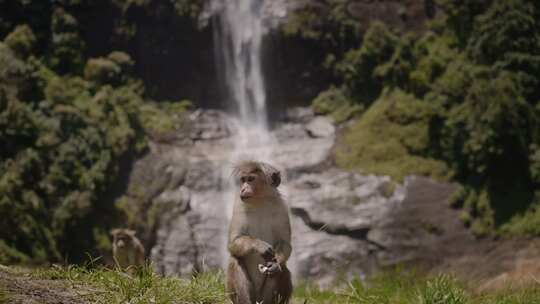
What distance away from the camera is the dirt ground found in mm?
5121

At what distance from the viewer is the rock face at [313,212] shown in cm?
2109

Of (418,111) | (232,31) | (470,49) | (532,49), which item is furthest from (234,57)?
(532,49)

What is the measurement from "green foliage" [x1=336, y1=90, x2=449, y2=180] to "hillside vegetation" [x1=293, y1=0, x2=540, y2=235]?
4cm

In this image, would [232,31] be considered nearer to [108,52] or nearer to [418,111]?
[108,52]

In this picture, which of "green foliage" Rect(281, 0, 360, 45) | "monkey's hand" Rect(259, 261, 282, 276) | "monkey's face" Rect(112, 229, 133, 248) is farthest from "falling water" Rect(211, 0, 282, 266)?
"monkey's hand" Rect(259, 261, 282, 276)

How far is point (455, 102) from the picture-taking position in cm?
2364

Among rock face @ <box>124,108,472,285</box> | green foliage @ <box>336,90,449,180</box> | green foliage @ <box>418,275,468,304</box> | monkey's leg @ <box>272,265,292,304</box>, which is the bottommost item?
rock face @ <box>124,108,472,285</box>

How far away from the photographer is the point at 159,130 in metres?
27.3

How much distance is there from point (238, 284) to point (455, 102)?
19.0 m

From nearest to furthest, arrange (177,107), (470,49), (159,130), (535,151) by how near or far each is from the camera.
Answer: (535,151) < (470,49) < (159,130) < (177,107)

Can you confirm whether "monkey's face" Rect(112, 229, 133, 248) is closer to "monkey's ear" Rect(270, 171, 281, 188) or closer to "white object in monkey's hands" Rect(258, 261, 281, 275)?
"monkey's ear" Rect(270, 171, 281, 188)

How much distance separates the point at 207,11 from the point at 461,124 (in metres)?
12.6

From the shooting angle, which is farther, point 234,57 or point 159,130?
point 234,57

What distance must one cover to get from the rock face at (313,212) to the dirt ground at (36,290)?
13406 mm
